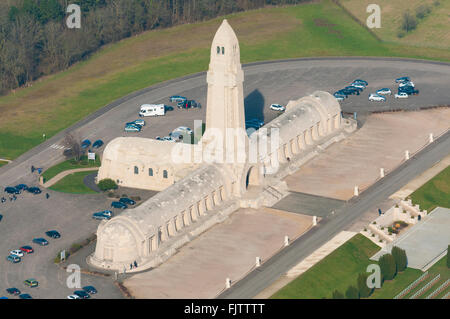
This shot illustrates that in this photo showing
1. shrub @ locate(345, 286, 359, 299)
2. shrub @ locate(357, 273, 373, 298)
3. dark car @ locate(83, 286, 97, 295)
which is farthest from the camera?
dark car @ locate(83, 286, 97, 295)

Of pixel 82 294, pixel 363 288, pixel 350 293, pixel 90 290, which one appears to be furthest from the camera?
pixel 90 290

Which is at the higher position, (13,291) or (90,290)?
(90,290)

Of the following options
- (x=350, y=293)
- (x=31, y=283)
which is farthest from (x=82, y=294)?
(x=350, y=293)

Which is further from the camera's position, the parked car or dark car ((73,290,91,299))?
the parked car

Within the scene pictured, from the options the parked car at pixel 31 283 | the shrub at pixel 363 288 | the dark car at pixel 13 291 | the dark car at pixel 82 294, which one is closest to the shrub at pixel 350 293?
the shrub at pixel 363 288

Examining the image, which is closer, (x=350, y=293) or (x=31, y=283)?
(x=350, y=293)

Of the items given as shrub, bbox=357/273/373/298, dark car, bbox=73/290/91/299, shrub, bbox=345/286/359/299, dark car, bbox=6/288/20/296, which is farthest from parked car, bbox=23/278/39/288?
shrub, bbox=357/273/373/298

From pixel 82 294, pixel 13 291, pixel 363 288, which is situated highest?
pixel 363 288

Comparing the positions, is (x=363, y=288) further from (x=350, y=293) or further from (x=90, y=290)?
(x=90, y=290)

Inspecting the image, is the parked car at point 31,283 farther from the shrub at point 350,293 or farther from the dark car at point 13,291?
the shrub at point 350,293

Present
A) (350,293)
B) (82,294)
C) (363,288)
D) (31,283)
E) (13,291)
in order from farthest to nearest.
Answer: (31,283) → (13,291) → (82,294) → (363,288) → (350,293)

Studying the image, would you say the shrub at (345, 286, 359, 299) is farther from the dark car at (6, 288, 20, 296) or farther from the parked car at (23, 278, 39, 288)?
the dark car at (6, 288, 20, 296)

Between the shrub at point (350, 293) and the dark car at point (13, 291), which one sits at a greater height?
the shrub at point (350, 293)
